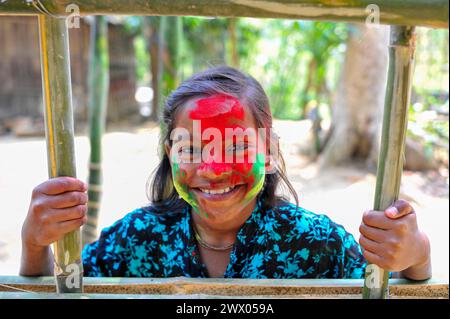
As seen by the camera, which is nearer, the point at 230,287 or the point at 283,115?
the point at 230,287

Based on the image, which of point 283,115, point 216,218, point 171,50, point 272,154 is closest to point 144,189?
point 171,50

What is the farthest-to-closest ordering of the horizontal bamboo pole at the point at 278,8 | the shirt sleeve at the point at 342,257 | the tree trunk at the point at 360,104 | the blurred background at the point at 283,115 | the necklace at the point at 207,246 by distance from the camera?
the tree trunk at the point at 360,104, the blurred background at the point at 283,115, the necklace at the point at 207,246, the shirt sleeve at the point at 342,257, the horizontal bamboo pole at the point at 278,8

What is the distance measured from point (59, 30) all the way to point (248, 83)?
2.34 ft

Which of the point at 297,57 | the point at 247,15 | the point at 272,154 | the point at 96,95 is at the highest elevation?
the point at 297,57

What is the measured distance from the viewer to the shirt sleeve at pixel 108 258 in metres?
1.56

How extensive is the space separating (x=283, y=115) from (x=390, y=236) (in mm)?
11518

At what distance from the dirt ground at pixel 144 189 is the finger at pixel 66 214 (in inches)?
122

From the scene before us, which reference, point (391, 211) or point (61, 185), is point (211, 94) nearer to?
point (61, 185)

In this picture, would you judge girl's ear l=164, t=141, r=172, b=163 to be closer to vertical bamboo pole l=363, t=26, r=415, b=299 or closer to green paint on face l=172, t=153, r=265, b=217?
green paint on face l=172, t=153, r=265, b=217

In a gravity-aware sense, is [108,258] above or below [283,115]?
above

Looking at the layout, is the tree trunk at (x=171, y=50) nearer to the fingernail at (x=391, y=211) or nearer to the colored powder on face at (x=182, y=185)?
the colored powder on face at (x=182, y=185)

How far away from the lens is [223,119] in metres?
1.34

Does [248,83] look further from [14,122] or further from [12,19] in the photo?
[12,19]

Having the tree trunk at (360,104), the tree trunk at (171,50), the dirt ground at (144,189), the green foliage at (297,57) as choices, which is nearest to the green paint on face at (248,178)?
the green foliage at (297,57)
